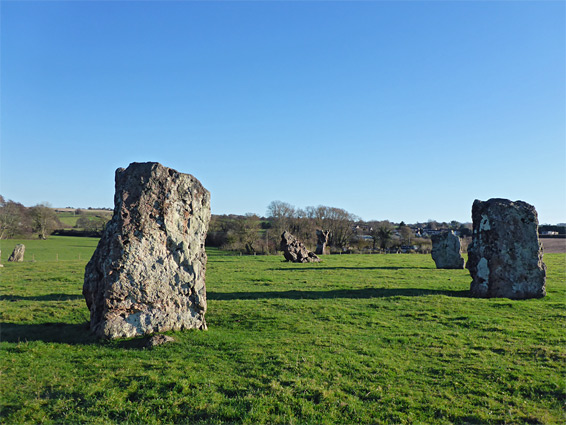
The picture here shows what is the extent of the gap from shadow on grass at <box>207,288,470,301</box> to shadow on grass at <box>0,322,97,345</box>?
605 cm

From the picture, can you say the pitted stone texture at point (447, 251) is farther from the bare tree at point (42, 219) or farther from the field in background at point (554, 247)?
the bare tree at point (42, 219)

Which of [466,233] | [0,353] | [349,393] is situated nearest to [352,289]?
[349,393]

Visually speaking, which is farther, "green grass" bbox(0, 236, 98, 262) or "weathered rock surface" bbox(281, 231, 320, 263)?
"green grass" bbox(0, 236, 98, 262)

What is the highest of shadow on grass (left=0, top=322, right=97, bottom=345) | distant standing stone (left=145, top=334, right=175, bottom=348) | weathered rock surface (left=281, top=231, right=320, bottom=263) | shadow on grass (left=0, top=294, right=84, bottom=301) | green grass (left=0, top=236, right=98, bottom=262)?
weathered rock surface (left=281, top=231, right=320, bottom=263)

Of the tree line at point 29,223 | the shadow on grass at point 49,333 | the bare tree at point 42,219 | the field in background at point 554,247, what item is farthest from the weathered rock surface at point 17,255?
the field in background at point 554,247

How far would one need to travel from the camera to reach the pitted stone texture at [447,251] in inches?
1132

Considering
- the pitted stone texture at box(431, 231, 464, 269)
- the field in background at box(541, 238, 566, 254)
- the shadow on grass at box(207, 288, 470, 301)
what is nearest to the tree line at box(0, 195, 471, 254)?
the field in background at box(541, 238, 566, 254)

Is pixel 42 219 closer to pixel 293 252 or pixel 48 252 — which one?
pixel 48 252

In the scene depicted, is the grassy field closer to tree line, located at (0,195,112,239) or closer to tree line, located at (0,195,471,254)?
tree line, located at (0,195,471,254)

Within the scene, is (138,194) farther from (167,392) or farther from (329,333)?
(329,333)

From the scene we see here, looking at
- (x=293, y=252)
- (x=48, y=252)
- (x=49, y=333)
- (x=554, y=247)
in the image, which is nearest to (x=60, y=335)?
(x=49, y=333)

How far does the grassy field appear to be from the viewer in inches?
246

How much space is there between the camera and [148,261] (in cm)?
1077

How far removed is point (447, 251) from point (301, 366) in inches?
964
